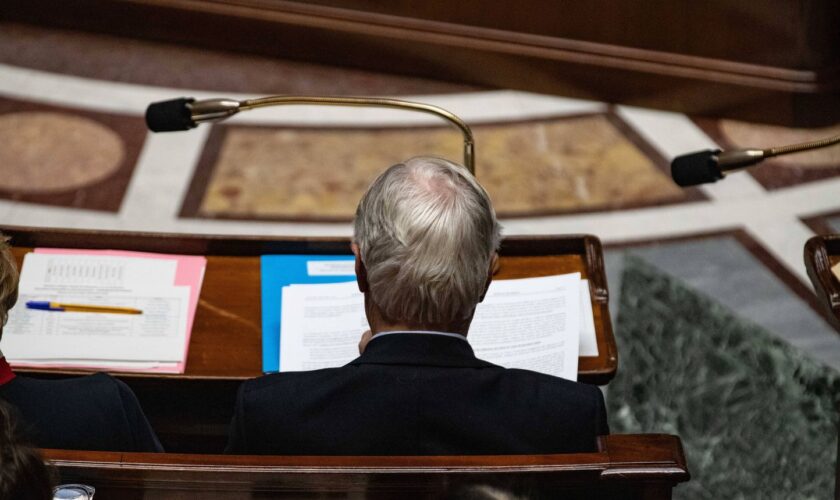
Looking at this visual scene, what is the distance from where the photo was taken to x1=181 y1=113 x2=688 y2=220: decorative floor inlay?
4.80 m

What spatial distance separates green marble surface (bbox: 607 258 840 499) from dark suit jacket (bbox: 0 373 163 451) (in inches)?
73.3

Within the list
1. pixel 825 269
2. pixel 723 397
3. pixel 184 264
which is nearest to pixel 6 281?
pixel 184 264

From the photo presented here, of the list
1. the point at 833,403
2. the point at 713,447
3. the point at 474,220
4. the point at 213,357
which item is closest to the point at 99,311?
the point at 213,357

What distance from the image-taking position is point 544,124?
5430mm

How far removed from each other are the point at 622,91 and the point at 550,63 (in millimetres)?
375

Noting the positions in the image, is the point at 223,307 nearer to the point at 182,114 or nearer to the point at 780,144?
the point at 182,114

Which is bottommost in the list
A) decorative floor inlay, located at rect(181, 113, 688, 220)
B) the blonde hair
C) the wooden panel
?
the blonde hair

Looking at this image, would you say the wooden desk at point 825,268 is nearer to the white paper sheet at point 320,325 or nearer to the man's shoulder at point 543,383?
the man's shoulder at point 543,383

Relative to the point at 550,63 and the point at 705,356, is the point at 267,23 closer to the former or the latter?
the point at 550,63

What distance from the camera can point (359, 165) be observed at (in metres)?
5.07

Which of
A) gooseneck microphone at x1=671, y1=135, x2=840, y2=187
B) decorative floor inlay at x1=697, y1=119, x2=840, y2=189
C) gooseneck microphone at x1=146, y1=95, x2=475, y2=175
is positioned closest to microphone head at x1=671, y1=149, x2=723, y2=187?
gooseneck microphone at x1=671, y1=135, x2=840, y2=187

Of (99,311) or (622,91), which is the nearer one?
(99,311)

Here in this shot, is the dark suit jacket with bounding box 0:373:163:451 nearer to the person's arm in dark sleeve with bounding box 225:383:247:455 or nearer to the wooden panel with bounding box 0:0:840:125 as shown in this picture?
the person's arm in dark sleeve with bounding box 225:383:247:455

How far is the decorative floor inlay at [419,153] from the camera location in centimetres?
480
